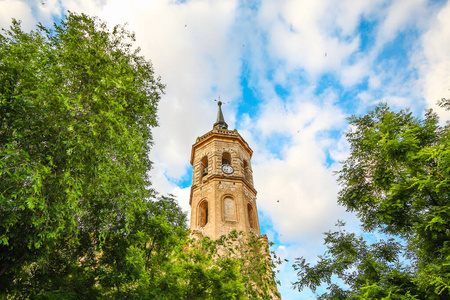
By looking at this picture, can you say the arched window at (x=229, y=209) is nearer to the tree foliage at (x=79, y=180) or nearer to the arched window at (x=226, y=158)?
the arched window at (x=226, y=158)

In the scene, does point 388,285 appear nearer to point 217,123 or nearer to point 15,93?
point 15,93

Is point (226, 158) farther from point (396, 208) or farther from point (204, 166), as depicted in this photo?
point (396, 208)

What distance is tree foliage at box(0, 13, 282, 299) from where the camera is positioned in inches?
219

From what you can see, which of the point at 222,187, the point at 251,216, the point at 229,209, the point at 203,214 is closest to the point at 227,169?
the point at 222,187

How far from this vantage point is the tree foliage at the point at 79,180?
557cm

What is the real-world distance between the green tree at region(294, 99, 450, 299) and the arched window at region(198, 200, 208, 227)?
11.7 metres

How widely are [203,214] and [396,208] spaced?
14.9 metres

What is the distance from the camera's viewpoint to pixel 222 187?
802 inches

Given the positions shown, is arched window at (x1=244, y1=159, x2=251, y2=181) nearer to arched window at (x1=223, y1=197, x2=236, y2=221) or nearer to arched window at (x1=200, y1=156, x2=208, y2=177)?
arched window at (x1=200, y1=156, x2=208, y2=177)

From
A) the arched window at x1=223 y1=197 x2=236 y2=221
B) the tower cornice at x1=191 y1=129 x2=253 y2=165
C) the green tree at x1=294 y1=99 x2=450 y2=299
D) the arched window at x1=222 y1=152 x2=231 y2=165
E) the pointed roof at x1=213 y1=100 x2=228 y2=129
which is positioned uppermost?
the pointed roof at x1=213 y1=100 x2=228 y2=129

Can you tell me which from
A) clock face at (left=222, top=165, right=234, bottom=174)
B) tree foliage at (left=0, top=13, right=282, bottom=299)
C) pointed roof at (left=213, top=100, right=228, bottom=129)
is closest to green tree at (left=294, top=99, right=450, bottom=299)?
tree foliage at (left=0, top=13, right=282, bottom=299)

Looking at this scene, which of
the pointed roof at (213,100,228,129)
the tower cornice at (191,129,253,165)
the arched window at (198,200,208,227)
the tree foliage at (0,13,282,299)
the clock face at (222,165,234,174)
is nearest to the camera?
the tree foliage at (0,13,282,299)

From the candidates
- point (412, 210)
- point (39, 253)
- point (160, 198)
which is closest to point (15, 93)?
point (39, 253)

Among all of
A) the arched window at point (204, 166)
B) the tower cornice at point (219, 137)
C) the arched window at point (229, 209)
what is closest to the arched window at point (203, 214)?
the arched window at point (229, 209)
